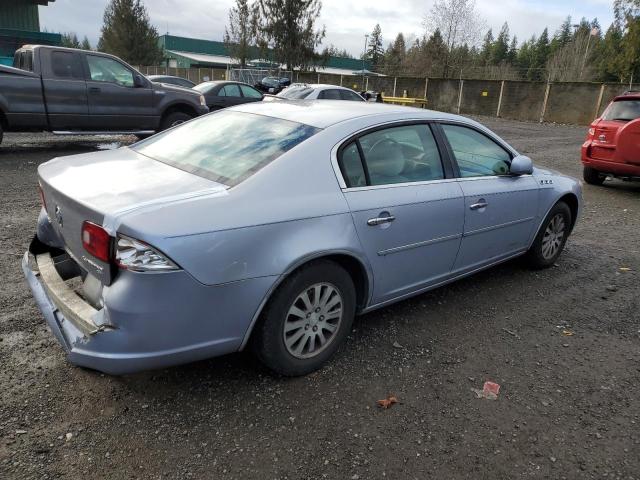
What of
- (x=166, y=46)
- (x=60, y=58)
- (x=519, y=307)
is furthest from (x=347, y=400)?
(x=166, y=46)

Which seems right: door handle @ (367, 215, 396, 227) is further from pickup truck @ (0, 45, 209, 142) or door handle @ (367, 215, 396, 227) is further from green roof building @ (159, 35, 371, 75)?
green roof building @ (159, 35, 371, 75)

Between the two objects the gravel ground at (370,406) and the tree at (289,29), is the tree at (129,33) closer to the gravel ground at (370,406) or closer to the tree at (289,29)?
the tree at (289,29)

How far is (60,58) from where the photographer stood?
9.15 metres

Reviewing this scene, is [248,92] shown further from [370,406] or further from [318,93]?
[370,406]

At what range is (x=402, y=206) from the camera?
10.5 ft

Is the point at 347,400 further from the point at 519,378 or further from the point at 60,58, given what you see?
the point at 60,58

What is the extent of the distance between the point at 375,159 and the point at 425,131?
65cm

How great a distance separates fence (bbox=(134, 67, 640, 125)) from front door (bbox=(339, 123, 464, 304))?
24528 mm

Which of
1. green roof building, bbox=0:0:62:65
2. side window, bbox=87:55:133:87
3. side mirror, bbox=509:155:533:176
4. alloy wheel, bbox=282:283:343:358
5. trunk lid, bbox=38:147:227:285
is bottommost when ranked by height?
alloy wheel, bbox=282:283:343:358

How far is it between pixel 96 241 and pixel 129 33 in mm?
52569

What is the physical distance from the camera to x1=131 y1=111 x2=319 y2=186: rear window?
2.87 metres

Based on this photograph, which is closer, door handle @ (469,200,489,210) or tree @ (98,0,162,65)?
door handle @ (469,200,489,210)

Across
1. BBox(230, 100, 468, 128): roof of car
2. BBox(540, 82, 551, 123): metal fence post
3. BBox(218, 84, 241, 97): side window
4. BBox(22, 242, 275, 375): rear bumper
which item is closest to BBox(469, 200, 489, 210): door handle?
BBox(230, 100, 468, 128): roof of car

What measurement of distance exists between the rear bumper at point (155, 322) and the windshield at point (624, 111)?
8.20 meters
